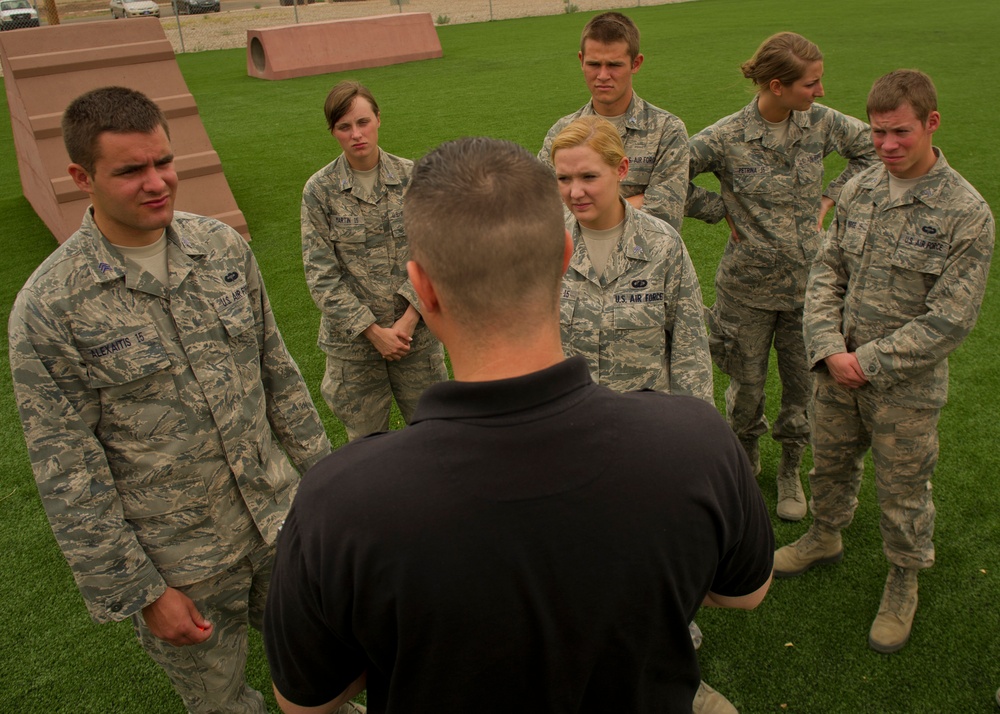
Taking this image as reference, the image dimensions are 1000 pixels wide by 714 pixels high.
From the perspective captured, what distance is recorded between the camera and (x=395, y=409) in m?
4.82

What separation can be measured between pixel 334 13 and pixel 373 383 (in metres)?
25.2

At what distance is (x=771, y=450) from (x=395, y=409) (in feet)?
7.27

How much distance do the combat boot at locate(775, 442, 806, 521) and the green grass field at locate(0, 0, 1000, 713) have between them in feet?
0.23

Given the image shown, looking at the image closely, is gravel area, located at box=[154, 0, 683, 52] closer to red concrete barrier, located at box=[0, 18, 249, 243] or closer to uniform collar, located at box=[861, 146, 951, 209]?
red concrete barrier, located at box=[0, 18, 249, 243]

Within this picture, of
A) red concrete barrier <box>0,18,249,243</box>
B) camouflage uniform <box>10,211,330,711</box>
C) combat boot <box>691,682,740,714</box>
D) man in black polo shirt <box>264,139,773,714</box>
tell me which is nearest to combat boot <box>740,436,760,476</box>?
combat boot <box>691,682,740,714</box>

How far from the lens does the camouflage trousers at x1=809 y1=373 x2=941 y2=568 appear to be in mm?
2830

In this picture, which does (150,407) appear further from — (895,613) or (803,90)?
(803,90)

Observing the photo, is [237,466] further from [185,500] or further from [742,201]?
[742,201]

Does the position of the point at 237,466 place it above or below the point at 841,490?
above

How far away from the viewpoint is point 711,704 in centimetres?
269

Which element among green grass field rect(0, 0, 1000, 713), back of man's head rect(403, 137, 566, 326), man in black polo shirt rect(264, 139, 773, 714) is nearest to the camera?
man in black polo shirt rect(264, 139, 773, 714)

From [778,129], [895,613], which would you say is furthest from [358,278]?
[895,613]

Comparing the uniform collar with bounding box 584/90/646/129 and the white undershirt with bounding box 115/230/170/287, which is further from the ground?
the uniform collar with bounding box 584/90/646/129

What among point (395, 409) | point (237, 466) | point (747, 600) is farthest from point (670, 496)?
point (395, 409)
